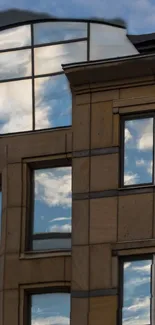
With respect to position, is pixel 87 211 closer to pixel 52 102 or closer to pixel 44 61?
pixel 52 102

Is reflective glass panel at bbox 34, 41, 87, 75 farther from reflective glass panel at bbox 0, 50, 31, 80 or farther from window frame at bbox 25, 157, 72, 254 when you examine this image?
window frame at bbox 25, 157, 72, 254

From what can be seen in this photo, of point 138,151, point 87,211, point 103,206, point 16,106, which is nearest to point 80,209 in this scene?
point 87,211

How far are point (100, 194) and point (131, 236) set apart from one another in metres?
1.18

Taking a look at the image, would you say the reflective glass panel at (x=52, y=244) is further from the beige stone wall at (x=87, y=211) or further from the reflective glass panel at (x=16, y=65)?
the reflective glass panel at (x=16, y=65)

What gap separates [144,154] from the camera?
18.5 meters

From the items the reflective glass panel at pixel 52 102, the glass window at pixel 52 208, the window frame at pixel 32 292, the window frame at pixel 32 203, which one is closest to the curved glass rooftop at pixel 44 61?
the reflective glass panel at pixel 52 102

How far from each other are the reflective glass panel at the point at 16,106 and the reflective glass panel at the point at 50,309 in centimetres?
412

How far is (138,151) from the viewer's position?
732 inches

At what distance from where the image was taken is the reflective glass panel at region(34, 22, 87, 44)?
815 inches

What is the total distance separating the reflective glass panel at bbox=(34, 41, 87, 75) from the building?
0.02 metres

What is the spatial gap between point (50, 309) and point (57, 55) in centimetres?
613

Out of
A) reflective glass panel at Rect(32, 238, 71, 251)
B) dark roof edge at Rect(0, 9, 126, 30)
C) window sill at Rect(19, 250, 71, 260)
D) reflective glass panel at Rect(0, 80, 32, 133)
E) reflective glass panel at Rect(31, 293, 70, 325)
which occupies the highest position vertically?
dark roof edge at Rect(0, 9, 126, 30)

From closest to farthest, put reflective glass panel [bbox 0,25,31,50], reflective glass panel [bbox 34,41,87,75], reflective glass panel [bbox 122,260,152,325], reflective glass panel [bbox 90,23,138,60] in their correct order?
1. reflective glass panel [bbox 122,260,152,325]
2. reflective glass panel [bbox 90,23,138,60]
3. reflective glass panel [bbox 34,41,87,75]
4. reflective glass panel [bbox 0,25,31,50]

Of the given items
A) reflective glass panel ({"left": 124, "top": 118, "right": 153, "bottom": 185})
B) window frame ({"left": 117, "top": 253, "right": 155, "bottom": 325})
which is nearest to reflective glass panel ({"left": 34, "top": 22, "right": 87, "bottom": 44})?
reflective glass panel ({"left": 124, "top": 118, "right": 153, "bottom": 185})
